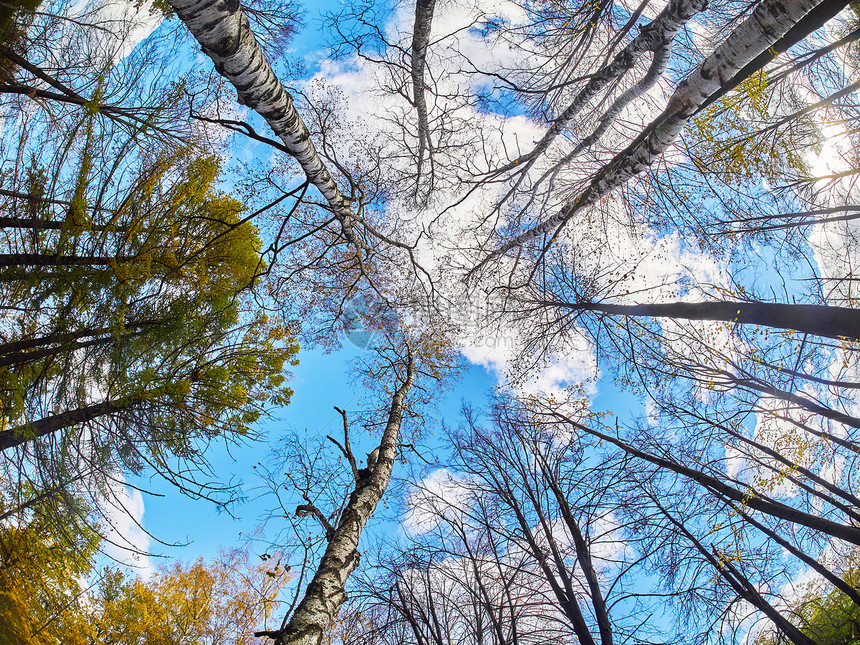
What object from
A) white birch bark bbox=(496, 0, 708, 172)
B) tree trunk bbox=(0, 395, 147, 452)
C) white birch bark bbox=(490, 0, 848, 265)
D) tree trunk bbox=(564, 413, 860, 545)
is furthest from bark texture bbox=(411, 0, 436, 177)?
tree trunk bbox=(564, 413, 860, 545)

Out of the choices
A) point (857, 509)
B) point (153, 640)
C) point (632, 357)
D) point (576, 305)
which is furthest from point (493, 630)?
point (153, 640)

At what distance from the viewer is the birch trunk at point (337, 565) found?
3.03 metres

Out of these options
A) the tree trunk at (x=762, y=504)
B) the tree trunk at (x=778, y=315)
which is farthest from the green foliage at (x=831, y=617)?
the tree trunk at (x=778, y=315)

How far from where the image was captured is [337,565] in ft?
12.1

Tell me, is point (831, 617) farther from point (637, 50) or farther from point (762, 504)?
point (637, 50)

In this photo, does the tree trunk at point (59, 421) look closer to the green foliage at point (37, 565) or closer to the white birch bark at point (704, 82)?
the green foliage at point (37, 565)

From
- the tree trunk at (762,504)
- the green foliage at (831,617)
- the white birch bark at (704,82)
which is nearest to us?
the white birch bark at (704,82)

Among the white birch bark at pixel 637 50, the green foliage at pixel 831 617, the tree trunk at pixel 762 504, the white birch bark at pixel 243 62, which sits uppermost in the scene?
the white birch bark at pixel 637 50

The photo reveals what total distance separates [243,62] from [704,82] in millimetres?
4549

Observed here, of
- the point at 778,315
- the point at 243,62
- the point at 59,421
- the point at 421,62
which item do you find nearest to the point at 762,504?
the point at 778,315

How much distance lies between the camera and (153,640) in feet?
26.7

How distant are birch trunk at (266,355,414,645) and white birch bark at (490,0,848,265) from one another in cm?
488

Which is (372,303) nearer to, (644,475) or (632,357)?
(632,357)

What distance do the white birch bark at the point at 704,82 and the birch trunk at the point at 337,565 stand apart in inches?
192
